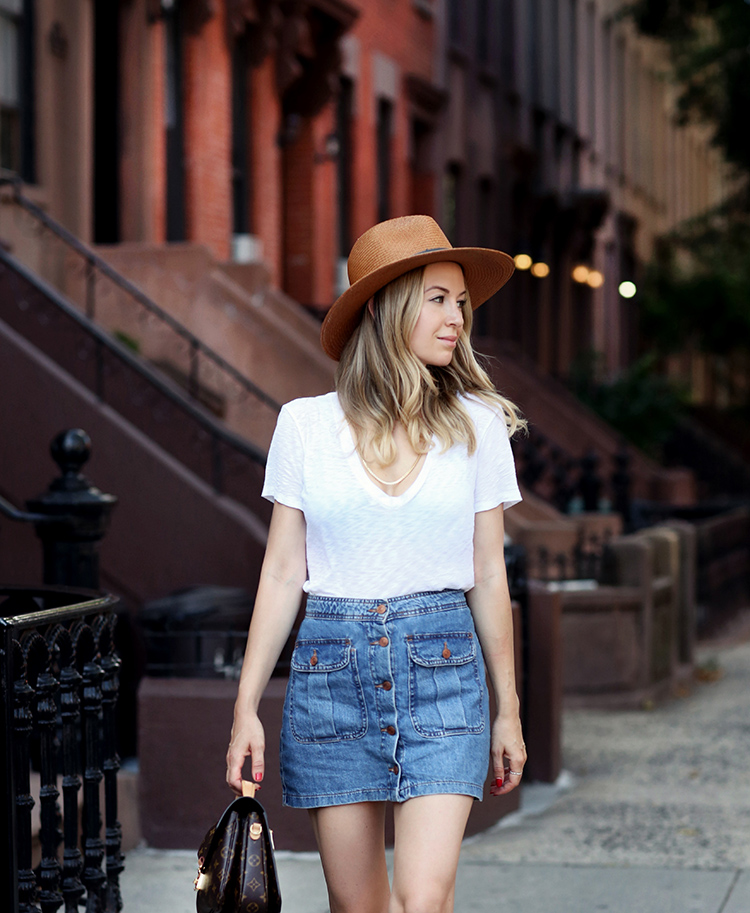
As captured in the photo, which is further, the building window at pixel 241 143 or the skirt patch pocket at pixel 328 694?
the building window at pixel 241 143

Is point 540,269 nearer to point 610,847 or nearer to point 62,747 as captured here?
point 610,847

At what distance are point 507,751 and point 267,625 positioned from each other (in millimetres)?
625

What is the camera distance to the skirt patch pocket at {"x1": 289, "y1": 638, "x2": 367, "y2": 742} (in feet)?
11.1

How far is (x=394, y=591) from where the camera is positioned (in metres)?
3.42

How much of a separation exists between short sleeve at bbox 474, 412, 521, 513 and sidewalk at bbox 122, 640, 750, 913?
2.61m

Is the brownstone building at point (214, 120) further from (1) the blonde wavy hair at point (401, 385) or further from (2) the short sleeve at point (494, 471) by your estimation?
(2) the short sleeve at point (494, 471)

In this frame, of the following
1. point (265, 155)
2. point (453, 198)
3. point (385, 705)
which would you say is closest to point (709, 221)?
point (453, 198)

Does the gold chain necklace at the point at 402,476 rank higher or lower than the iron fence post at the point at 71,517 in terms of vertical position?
higher

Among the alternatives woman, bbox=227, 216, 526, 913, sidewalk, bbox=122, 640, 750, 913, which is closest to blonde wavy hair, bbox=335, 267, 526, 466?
woman, bbox=227, 216, 526, 913

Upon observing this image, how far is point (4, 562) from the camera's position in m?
7.97

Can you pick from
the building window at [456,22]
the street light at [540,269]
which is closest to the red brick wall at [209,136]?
the building window at [456,22]

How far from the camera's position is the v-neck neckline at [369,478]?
3.44m

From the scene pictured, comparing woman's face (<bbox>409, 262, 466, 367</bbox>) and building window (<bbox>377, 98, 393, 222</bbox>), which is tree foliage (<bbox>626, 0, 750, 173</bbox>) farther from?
woman's face (<bbox>409, 262, 466, 367</bbox>)

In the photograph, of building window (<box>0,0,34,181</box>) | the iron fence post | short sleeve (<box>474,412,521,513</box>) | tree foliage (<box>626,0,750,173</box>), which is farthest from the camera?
tree foliage (<box>626,0,750,173</box>)
